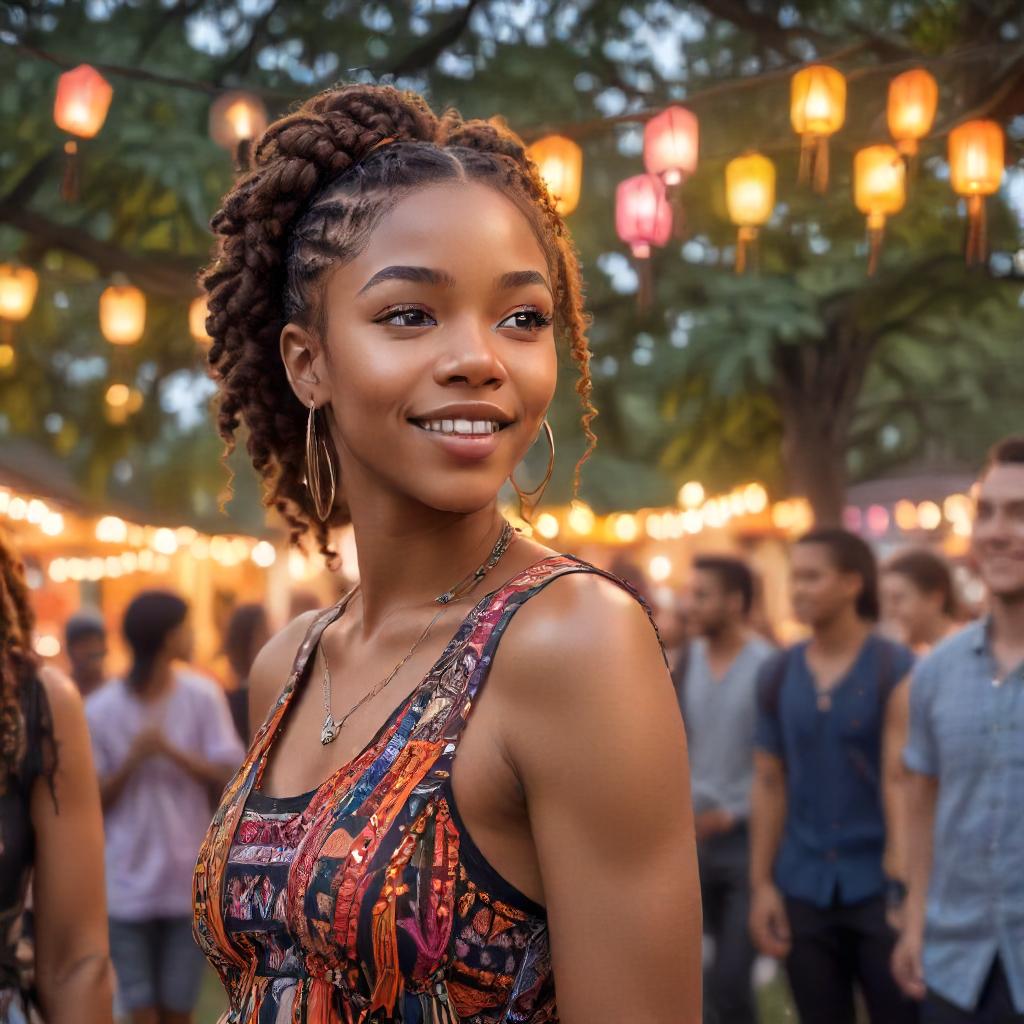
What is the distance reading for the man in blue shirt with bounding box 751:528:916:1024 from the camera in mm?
5059

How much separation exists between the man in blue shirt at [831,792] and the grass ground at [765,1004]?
1642 millimetres

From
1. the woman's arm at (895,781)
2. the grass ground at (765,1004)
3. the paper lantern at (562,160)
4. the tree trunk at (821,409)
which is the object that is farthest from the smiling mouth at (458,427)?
the tree trunk at (821,409)

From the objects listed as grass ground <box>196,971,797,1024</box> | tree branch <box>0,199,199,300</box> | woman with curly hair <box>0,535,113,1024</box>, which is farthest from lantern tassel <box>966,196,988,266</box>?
woman with curly hair <box>0,535,113,1024</box>

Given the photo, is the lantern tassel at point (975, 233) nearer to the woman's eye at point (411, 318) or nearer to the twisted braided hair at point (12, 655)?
the twisted braided hair at point (12, 655)

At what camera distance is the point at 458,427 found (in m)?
1.72

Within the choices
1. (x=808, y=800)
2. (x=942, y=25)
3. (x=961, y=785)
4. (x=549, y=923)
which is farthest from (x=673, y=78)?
(x=549, y=923)

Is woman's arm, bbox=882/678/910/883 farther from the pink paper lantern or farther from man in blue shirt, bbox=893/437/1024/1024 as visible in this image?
the pink paper lantern

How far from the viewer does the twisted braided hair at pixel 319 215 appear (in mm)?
1826

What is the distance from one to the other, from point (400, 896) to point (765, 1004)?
20.2 ft

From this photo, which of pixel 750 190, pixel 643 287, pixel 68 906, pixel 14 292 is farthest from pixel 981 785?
pixel 14 292

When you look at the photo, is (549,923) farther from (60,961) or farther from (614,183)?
(614,183)

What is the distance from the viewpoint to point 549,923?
5.03ft

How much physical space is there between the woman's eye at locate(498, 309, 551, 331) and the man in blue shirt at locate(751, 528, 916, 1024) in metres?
3.59

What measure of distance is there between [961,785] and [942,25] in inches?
254
